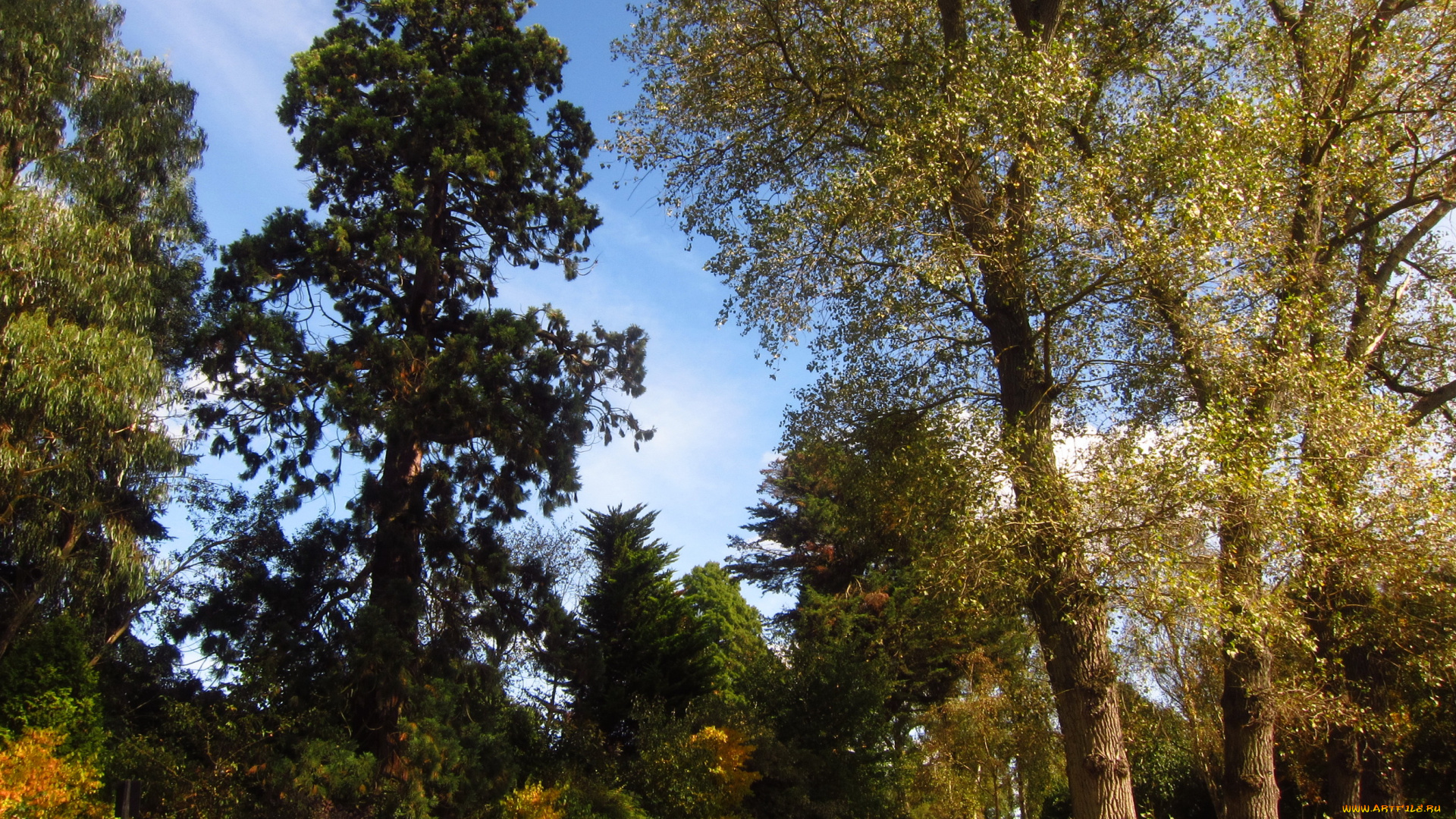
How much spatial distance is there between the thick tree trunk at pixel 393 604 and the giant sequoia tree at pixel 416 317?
0.03m

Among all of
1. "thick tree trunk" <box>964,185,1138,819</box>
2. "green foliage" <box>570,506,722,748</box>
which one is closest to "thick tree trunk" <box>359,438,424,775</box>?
"green foliage" <box>570,506,722,748</box>

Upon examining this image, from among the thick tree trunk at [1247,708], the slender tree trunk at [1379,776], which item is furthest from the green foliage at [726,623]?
the thick tree trunk at [1247,708]

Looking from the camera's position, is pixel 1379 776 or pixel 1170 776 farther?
pixel 1170 776

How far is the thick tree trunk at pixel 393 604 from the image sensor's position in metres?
12.3

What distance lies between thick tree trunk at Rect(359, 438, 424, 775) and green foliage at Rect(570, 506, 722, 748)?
6379 mm

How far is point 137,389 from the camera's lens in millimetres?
13500

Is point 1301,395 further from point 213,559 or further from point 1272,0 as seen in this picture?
point 213,559

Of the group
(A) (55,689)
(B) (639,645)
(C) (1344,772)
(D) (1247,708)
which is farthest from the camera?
(B) (639,645)

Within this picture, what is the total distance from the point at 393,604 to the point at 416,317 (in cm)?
486

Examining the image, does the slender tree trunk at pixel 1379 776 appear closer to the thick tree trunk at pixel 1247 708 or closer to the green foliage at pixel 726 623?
the thick tree trunk at pixel 1247 708

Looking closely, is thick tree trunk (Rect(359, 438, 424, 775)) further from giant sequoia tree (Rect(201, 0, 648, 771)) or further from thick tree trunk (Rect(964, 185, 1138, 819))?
thick tree trunk (Rect(964, 185, 1138, 819))

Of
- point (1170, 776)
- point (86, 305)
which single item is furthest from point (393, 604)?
point (1170, 776)

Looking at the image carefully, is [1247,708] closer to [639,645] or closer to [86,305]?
[639,645]

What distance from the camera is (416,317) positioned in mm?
14953
